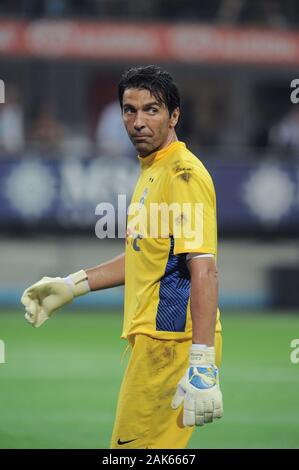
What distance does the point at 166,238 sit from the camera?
594 centimetres

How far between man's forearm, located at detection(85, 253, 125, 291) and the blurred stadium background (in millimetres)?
2595

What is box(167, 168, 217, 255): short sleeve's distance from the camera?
5727 mm

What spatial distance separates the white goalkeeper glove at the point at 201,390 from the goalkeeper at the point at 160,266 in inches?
2.6

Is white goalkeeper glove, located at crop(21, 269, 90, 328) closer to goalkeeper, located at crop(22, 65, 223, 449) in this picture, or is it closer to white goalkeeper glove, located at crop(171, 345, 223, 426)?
goalkeeper, located at crop(22, 65, 223, 449)

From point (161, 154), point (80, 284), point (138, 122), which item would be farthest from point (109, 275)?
point (138, 122)

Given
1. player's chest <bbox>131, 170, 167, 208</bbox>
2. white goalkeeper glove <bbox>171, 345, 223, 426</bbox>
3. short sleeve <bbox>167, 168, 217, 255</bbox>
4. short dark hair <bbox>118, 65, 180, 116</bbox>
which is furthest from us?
short dark hair <bbox>118, 65, 180, 116</bbox>

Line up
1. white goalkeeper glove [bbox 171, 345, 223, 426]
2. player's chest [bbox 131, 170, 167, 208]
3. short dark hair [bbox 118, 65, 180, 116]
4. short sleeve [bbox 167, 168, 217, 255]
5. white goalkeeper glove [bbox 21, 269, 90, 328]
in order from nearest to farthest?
white goalkeeper glove [bbox 171, 345, 223, 426]
short sleeve [bbox 167, 168, 217, 255]
player's chest [bbox 131, 170, 167, 208]
short dark hair [bbox 118, 65, 180, 116]
white goalkeeper glove [bbox 21, 269, 90, 328]

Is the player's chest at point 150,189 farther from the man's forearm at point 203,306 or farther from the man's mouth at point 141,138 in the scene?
the man's forearm at point 203,306

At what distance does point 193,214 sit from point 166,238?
27cm

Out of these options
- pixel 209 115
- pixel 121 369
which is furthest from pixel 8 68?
pixel 121 369

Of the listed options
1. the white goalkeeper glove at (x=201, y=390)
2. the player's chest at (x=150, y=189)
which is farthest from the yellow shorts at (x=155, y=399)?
the player's chest at (x=150, y=189)

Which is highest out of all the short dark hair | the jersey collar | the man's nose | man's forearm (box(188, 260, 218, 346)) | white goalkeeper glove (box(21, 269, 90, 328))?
the short dark hair

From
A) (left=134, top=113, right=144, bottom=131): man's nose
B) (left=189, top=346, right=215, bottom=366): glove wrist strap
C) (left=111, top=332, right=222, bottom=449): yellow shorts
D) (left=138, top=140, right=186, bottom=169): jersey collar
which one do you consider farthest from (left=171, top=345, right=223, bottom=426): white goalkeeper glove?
(left=134, top=113, right=144, bottom=131): man's nose

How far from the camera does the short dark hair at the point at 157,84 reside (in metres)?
6.05
